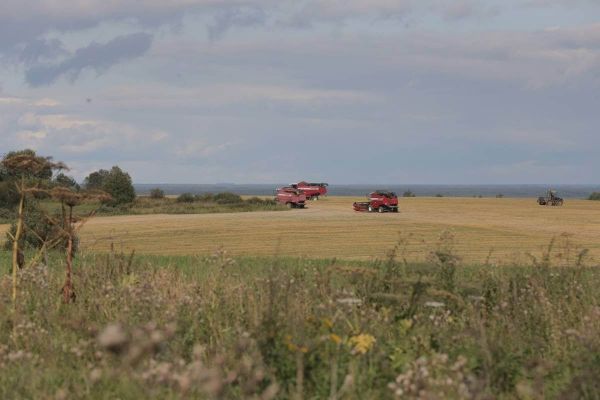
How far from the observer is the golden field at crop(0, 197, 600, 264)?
29.2 metres

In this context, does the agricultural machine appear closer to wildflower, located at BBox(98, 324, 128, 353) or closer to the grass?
the grass

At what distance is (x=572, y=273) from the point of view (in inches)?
434

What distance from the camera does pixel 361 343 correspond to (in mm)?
6418

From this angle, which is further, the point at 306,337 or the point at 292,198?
the point at 292,198

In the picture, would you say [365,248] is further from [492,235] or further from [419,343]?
[419,343]

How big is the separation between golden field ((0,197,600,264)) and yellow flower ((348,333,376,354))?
16.9 m

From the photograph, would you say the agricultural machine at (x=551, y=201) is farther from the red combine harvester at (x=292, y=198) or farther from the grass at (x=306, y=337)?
the grass at (x=306, y=337)

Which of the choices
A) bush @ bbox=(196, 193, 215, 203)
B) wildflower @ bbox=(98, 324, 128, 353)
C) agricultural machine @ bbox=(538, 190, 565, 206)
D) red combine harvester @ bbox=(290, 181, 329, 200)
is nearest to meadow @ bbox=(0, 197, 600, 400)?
wildflower @ bbox=(98, 324, 128, 353)

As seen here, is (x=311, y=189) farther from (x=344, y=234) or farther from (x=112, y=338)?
(x=112, y=338)

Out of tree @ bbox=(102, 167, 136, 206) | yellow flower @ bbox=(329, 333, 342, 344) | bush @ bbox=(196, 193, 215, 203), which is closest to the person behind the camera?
yellow flower @ bbox=(329, 333, 342, 344)

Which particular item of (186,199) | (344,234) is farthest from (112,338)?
(186,199)

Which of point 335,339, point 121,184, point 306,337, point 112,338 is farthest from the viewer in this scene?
point 121,184

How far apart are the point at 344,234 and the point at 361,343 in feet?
111

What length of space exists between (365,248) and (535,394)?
24938 mm
